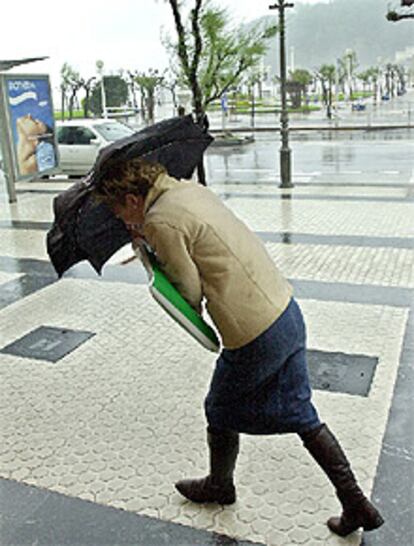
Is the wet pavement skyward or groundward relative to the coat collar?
groundward

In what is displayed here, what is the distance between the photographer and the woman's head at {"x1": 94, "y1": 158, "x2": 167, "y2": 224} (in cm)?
246

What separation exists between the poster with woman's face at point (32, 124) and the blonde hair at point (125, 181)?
9.95 m

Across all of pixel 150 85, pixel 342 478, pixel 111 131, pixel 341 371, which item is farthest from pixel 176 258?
pixel 150 85

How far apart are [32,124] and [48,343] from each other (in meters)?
7.99

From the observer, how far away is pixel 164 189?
2516mm

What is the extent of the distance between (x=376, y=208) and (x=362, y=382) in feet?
19.6

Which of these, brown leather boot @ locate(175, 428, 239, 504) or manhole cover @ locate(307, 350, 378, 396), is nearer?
brown leather boot @ locate(175, 428, 239, 504)

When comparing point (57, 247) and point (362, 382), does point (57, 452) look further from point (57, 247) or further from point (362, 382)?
point (362, 382)

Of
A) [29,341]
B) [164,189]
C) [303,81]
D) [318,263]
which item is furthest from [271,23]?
[303,81]

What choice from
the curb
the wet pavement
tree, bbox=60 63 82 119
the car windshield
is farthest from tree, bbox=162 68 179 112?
the wet pavement

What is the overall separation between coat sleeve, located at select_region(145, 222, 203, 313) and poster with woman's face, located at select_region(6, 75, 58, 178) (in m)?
10.1

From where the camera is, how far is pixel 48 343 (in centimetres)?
525

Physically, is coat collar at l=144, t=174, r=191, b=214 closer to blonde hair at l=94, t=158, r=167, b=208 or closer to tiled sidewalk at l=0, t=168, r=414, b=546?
blonde hair at l=94, t=158, r=167, b=208

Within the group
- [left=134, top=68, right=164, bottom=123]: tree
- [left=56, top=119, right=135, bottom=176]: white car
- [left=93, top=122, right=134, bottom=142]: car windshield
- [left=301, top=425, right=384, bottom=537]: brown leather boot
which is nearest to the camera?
[left=301, top=425, right=384, bottom=537]: brown leather boot
